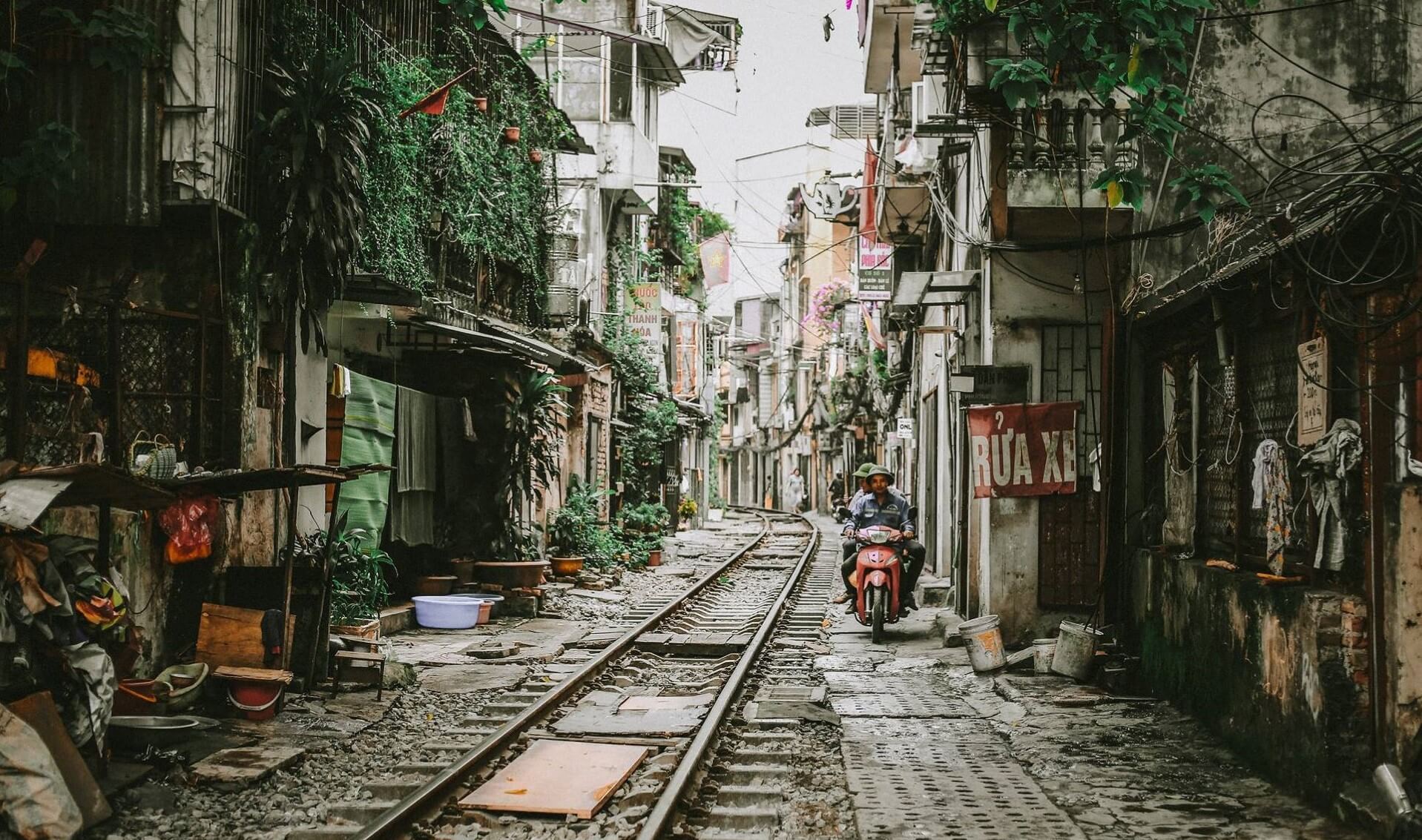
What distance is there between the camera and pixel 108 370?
915 centimetres

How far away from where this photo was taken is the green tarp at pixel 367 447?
13492mm

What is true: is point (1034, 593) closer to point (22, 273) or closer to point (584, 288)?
point (22, 273)

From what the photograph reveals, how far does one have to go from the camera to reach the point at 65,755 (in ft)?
21.1

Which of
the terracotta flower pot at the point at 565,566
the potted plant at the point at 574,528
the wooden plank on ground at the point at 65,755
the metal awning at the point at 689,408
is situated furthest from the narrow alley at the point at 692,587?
the metal awning at the point at 689,408

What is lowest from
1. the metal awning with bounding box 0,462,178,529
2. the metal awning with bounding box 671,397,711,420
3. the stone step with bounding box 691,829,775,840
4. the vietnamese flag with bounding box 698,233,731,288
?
the stone step with bounding box 691,829,775,840

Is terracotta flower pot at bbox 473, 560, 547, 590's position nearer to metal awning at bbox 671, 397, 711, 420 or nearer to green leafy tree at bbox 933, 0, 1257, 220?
green leafy tree at bbox 933, 0, 1257, 220

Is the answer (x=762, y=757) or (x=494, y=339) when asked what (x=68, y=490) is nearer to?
(x=762, y=757)

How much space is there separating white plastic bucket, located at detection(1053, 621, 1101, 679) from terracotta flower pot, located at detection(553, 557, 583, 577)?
1044 cm

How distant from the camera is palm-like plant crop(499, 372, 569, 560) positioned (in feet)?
57.0

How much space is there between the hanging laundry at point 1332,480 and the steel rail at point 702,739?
3899mm

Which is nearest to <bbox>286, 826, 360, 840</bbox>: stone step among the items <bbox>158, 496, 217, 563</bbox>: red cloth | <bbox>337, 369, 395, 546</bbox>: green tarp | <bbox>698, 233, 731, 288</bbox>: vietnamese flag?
<bbox>158, 496, 217, 563</bbox>: red cloth

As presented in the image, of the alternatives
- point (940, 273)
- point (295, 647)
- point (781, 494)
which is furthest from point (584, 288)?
point (781, 494)

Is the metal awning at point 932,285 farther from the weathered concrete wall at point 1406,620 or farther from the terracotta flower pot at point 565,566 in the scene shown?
the weathered concrete wall at point 1406,620

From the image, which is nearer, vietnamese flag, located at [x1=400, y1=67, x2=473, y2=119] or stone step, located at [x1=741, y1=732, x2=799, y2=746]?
stone step, located at [x1=741, y1=732, x2=799, y2=746]
